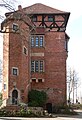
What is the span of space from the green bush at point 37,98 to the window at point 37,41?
19.2 feet

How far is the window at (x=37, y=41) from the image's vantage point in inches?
1678

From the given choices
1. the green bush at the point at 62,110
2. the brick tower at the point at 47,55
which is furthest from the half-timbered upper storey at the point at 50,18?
the green bush at the point at 62,110

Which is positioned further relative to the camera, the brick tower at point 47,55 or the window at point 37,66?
the window at point 37,66

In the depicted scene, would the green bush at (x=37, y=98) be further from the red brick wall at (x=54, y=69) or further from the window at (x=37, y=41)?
the window at (x=37, y=41)

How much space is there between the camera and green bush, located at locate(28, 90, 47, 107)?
127ft

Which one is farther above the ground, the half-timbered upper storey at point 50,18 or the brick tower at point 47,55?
the half-timbered upper storey at point 50,18

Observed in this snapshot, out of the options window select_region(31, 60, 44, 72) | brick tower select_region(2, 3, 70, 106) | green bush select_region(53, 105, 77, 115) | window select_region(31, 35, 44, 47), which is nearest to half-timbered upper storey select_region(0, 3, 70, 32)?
brick tower select_region(2, 3, 70, 106)

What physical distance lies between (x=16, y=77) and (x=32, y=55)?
587 centimetres

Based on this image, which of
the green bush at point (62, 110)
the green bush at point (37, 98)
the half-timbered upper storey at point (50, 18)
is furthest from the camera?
the half-timbered upper storey at point (50, 18)

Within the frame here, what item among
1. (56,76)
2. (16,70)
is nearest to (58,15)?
(56,76)

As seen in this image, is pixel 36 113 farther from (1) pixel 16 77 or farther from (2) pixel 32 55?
(2) pixel 32 55

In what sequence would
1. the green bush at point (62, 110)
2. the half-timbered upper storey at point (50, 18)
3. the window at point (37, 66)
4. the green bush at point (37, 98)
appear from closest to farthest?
the green bush at point (37, 98) < the green bush at point (62, 110) < the window at point (37, 66) < the half-timbered upper storey at point (50, 18)

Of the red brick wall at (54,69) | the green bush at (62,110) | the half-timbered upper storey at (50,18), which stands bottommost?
the green bush at (62,110)

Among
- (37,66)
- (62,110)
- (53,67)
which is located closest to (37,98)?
(62,110)
